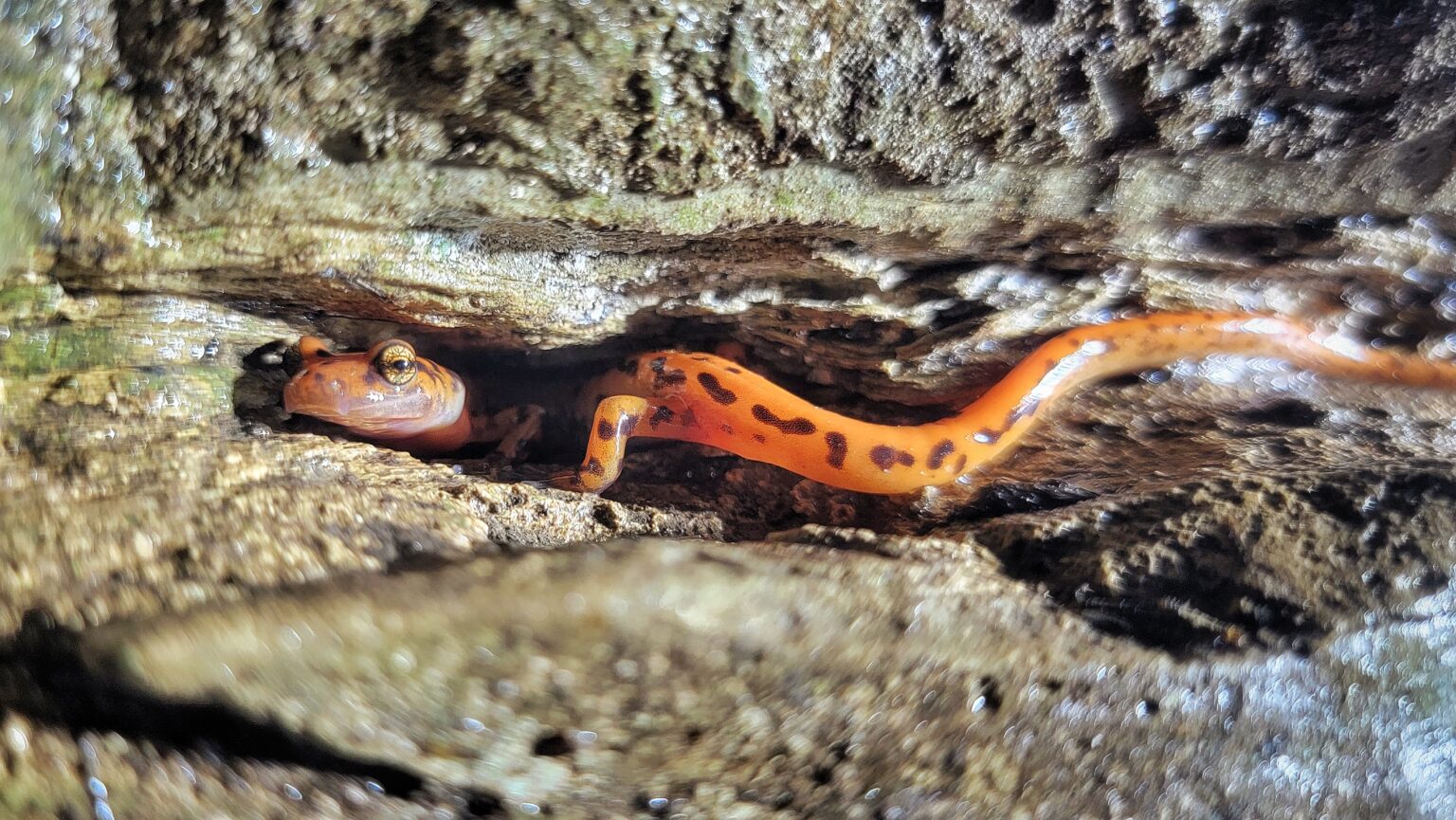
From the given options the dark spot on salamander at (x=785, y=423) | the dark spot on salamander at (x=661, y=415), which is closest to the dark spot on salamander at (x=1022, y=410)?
the dark spot on salamander at (x=785, y=423)

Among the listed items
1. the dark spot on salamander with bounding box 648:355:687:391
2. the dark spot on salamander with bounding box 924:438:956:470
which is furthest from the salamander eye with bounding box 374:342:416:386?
the dark spot on salamander with bounding box 924:438:956:470

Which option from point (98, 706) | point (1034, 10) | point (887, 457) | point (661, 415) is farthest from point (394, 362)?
point (1034, 10)

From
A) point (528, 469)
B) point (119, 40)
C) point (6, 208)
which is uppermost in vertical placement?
point (119, 40)

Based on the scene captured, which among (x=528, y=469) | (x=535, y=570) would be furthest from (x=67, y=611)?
(x=528, y=469)

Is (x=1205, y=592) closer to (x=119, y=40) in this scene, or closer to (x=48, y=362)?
(x=119, y=40)

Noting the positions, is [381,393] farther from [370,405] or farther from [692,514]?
[692,514]

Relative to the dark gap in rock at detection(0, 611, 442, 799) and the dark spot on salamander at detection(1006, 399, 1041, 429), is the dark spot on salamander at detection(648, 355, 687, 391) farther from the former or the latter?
the dark gap in rock at detection(0, 611, 442, 799)

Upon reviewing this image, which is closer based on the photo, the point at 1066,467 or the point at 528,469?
the point at 1066,467

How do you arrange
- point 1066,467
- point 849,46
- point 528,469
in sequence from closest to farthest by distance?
1. point 849,46
2. point 1066,467
3. point 528,469
